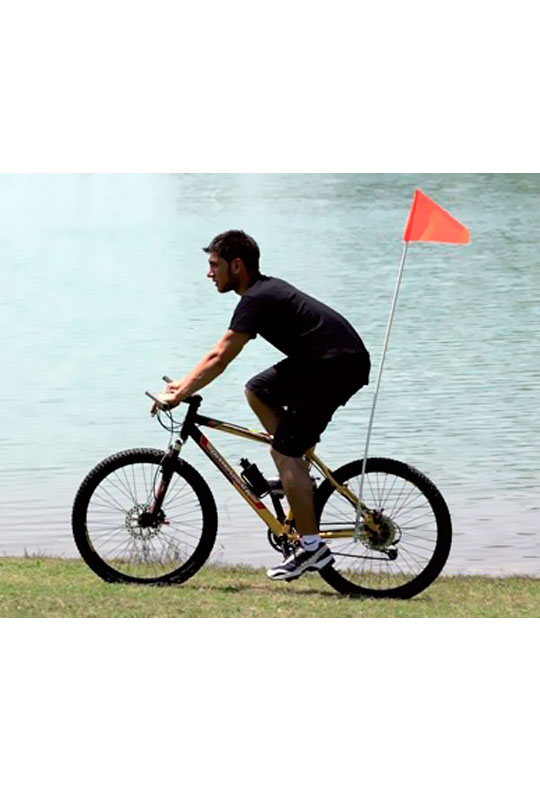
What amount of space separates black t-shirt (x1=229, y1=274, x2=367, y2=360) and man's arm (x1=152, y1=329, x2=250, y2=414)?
5 cm

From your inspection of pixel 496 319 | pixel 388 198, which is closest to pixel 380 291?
pixel 496 319

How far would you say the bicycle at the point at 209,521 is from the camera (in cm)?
893

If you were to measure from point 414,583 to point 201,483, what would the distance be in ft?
4.43

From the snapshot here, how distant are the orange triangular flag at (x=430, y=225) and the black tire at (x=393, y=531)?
133 cm

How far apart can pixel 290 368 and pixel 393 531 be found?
110cm

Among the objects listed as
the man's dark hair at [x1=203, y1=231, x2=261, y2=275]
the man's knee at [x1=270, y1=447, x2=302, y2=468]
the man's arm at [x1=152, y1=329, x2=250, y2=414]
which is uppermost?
the man's dark hair at [x1=203, y1=231, x2=261, y2=275]

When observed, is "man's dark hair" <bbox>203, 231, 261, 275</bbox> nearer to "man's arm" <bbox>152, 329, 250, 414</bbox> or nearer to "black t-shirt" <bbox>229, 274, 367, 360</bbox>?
"black t-shirt" <bbox>229, 274, 367, 360</bbox>

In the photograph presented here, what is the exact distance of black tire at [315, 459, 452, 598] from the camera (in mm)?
8859

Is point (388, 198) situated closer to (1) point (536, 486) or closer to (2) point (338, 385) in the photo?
(1) point (536, 486)

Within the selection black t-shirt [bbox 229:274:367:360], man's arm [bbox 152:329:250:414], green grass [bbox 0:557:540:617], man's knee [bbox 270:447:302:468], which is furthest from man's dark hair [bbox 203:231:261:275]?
green grass [bbox 0:557:540:617]

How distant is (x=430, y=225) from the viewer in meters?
9.13

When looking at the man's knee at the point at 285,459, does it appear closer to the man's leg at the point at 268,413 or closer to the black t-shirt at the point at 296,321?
the man's leg at the point at 268,413

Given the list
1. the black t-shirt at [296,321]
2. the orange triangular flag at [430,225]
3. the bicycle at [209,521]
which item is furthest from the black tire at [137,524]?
the orange triangular flag at [430,225]

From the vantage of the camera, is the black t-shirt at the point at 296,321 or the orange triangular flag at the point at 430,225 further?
the orange triangular flag at the point at 430,225
